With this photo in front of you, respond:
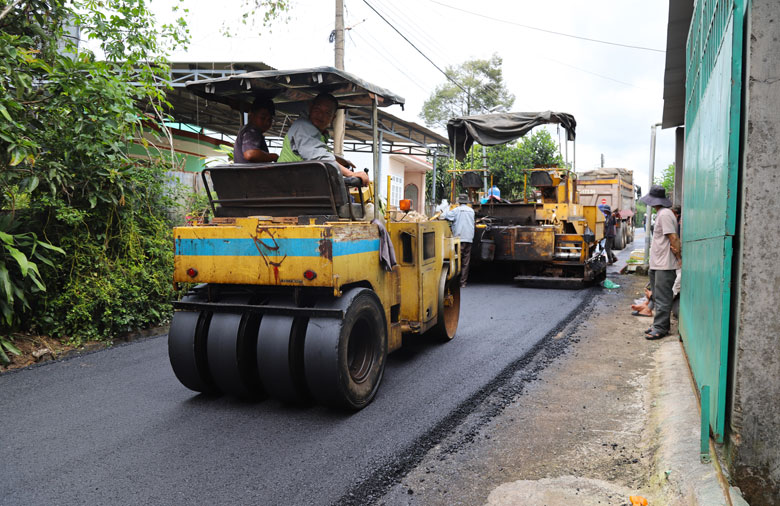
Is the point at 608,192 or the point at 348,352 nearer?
the point at 348,352

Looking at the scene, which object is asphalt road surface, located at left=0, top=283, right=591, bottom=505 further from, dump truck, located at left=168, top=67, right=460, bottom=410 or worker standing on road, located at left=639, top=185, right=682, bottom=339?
worker standing on road, located at left=639, top=185, right=682, bottom=339

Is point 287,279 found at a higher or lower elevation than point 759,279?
lower

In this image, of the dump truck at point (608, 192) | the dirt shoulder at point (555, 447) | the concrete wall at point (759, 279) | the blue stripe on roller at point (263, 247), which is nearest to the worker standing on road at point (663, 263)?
the dirt shoulder at point (555, 447)

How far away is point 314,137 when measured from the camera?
186 inches

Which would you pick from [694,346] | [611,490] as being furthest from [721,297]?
[694,346]

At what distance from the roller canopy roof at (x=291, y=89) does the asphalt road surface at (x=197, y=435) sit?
2533 millimetres

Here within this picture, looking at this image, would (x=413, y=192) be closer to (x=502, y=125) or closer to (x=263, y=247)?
(x=502, y=125)

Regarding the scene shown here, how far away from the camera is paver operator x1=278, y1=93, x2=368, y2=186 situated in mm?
4648

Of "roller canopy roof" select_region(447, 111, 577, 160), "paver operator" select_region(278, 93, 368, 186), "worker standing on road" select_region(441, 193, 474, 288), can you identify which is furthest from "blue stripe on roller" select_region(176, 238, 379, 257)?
"roller canopy roof" select_region(447, 111, 577, 160)

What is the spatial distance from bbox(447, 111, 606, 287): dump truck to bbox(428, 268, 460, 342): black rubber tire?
14.4 feet

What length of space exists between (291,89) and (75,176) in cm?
319

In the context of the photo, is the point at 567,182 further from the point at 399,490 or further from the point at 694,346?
the point at 399,490

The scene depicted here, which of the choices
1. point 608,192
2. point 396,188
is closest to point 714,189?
point 608,192

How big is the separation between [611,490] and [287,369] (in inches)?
87.6
